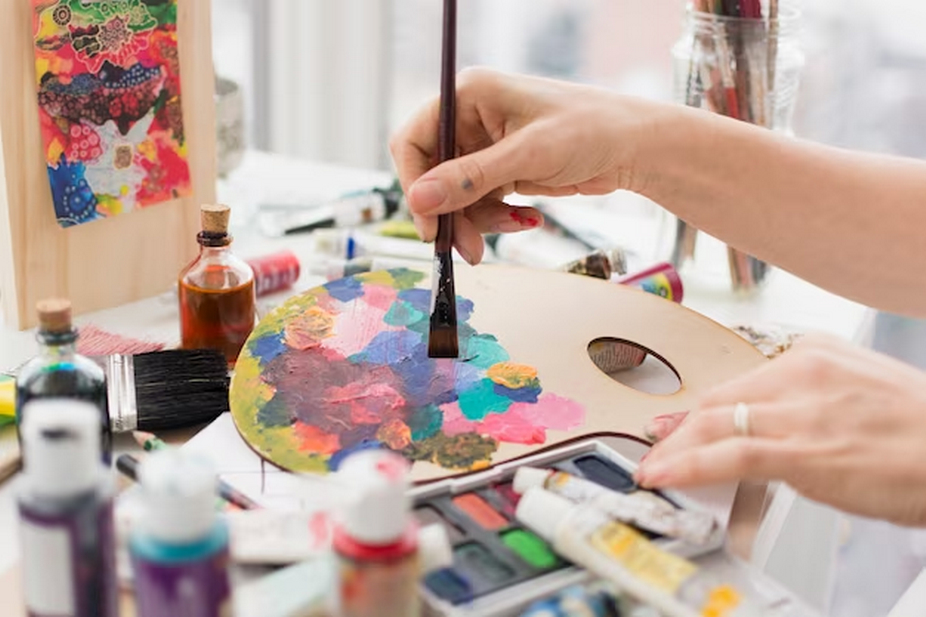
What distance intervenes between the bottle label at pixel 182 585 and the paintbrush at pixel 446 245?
0.39 metres

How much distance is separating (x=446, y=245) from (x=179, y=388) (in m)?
0.23

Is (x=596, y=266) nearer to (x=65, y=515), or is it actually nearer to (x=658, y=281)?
(x=658, y=281)

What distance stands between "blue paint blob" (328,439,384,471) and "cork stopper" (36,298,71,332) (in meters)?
0.18

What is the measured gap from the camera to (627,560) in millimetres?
623

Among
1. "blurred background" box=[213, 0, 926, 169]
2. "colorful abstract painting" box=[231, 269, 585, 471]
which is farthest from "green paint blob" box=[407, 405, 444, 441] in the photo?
"blurred background" box=[213, 0, 926, 169]

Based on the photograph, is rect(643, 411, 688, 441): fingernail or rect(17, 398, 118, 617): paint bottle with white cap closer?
rect(17, 398, 118, 617): paint bottle with white cap

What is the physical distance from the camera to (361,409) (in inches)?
Result: 32.3

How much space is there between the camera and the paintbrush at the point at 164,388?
2.74 ft

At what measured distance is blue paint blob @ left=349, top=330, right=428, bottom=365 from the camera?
0.89 m

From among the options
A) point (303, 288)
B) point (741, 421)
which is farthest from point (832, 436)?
point (303, 288)

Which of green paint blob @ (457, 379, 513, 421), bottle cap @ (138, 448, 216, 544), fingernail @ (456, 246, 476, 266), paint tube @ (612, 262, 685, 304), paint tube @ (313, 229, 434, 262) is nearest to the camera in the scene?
bottle cap @ (138, 448, 216, 544)

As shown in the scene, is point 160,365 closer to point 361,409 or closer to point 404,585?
point 361,409

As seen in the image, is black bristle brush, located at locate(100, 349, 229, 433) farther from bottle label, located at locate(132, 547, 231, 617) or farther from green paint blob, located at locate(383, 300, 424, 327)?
bottle label, located at locate(132, 547, 231, 617)

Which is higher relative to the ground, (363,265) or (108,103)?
(108,103)
